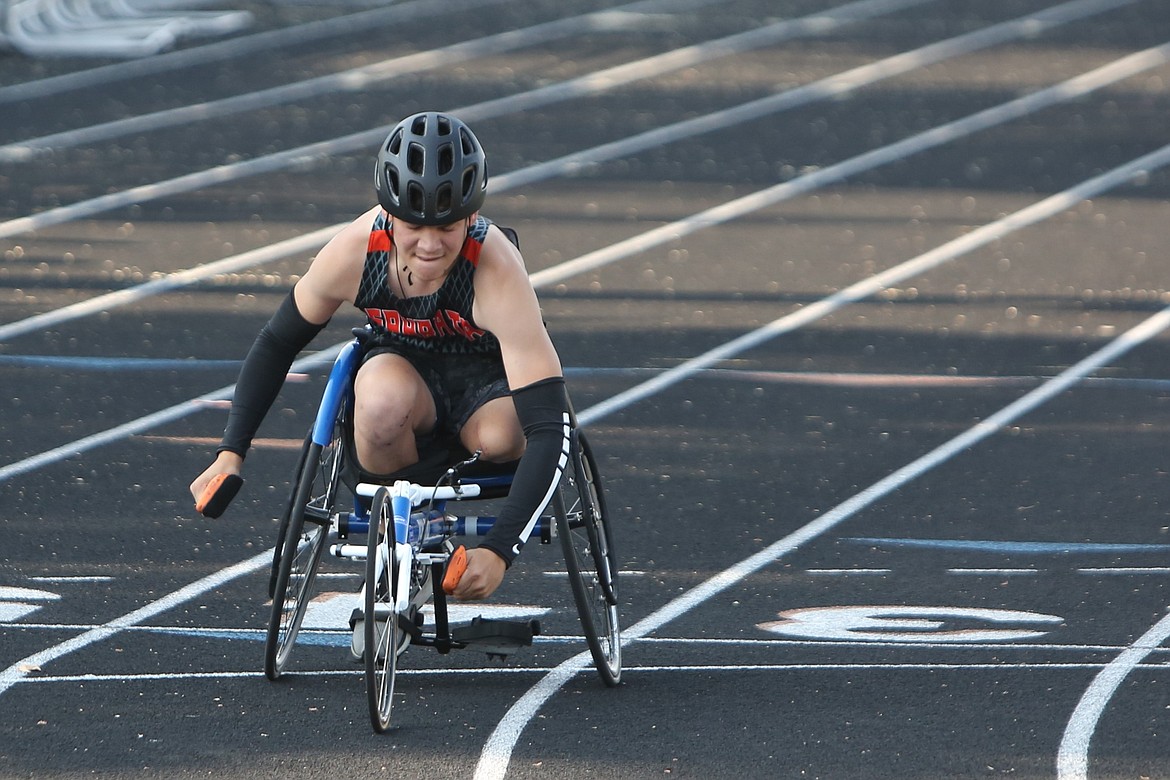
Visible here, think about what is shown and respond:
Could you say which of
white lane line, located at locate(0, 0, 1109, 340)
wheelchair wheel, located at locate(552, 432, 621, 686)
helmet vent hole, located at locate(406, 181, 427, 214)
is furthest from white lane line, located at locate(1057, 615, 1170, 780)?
white lane line, located at locate(0, 0, 1109, 340)

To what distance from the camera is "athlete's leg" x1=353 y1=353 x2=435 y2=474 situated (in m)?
5.41

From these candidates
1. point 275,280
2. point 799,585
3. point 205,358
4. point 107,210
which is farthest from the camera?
point 107,210

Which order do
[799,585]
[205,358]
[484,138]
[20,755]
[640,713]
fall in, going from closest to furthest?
[20,755] < [640,713] < [799,585] < [205,358] < [484,138]

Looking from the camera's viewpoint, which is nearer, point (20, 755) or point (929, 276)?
point (20, 755)

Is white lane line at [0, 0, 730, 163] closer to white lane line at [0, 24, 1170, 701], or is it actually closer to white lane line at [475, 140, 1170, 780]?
white lane line at [0, 24, 1170, 701]

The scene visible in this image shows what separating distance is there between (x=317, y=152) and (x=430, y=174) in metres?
13.8

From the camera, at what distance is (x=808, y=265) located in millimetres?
14805

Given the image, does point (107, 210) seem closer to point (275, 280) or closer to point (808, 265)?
point (275, 280)

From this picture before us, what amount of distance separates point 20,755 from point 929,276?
10.4 m

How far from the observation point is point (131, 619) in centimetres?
649

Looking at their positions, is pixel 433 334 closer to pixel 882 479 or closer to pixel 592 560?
pixel 592 560

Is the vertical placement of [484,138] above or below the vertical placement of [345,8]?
below

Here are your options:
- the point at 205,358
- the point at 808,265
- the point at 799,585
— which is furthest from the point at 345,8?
the point at 799,585

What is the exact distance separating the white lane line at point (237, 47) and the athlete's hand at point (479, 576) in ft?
53.5
